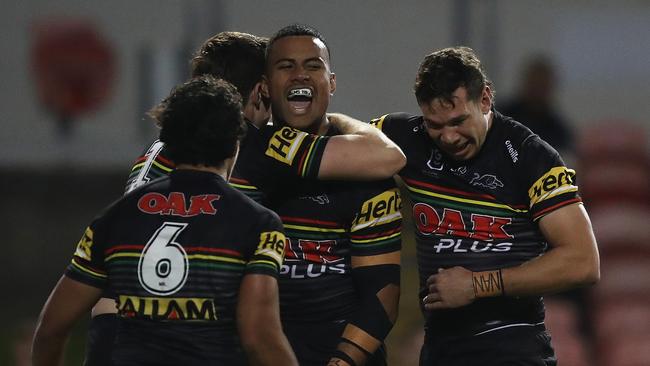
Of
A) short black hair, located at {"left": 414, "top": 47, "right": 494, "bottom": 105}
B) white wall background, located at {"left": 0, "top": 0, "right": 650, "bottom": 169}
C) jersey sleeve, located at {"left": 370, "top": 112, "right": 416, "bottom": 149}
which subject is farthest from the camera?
white wall background, located at {"left": 0, "top": 0, "right": 650, "bottom": 169}

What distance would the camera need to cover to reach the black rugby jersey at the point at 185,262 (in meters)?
3.53

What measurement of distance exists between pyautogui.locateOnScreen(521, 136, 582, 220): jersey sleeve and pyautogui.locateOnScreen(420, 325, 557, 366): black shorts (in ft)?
1.50

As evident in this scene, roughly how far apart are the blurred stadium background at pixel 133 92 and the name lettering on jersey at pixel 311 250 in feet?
15.0

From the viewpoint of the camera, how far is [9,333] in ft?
30.8

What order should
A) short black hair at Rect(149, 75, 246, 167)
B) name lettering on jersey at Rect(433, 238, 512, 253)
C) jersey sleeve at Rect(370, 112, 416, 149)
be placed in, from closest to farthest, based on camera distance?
1. short black hair at Rect(149, 75, 246, 167)
2. name lettering on jersey at Rect(433, 238, 512, 253)
3. jersey sleeve at Rect(370, 112, 416, 149)

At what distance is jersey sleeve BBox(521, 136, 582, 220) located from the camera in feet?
14.3

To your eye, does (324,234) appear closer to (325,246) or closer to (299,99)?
(325,246)

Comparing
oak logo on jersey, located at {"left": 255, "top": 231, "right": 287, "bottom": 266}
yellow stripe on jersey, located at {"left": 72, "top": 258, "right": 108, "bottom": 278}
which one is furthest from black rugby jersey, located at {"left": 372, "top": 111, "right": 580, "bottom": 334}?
yellow stripe on jersey, located at {"left": 72, "top": 258, "right": 108, "bottom": 278}

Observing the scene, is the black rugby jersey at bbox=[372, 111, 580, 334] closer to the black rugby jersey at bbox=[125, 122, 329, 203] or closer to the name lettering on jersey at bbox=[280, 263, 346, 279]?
the name lettering on jersey at bbox=[280, 263, 346, 279]

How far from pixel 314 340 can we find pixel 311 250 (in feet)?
1.10

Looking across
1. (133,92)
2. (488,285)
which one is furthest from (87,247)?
(133,92)

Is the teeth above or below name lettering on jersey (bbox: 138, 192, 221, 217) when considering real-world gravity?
above

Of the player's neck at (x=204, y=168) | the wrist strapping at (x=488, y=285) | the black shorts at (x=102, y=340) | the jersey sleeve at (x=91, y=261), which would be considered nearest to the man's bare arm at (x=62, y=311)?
the jersey sleeve at (x=91, y=261)

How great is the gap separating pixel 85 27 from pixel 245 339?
6.64 m
